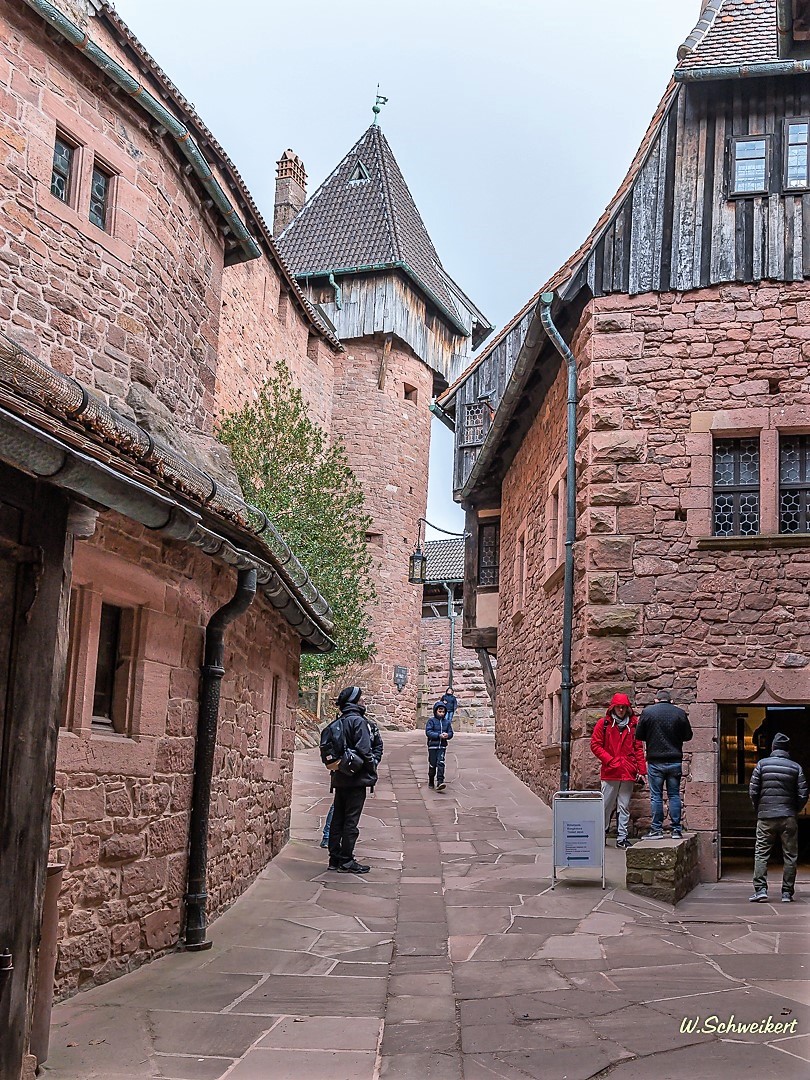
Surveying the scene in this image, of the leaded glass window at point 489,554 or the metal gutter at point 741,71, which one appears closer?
the metal gutter at point 741,71

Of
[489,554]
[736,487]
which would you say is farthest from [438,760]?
[736,487]

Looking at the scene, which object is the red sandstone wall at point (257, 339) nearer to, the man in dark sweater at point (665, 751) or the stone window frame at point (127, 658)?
the man in dark sweater at point (665, 751)

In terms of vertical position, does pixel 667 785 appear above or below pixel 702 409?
below

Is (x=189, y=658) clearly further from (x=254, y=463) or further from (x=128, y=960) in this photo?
(x=254, y=463)

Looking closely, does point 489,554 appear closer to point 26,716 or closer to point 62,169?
point 62,169

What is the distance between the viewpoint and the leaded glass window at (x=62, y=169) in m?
11.2

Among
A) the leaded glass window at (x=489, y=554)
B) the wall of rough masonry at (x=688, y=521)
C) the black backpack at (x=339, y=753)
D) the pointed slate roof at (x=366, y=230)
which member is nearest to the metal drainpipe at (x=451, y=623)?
the pointed slate roof at (x=366, y=230)

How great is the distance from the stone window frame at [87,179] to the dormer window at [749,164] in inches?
246

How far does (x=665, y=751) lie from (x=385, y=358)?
77.3 feet

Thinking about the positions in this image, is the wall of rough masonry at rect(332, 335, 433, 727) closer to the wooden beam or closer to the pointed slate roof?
the wooden beam

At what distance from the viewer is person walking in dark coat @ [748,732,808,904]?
891 cm

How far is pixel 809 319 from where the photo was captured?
11.3 metres

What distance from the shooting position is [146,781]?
627cm

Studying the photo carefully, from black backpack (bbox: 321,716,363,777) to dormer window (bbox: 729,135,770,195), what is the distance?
6.72 m
